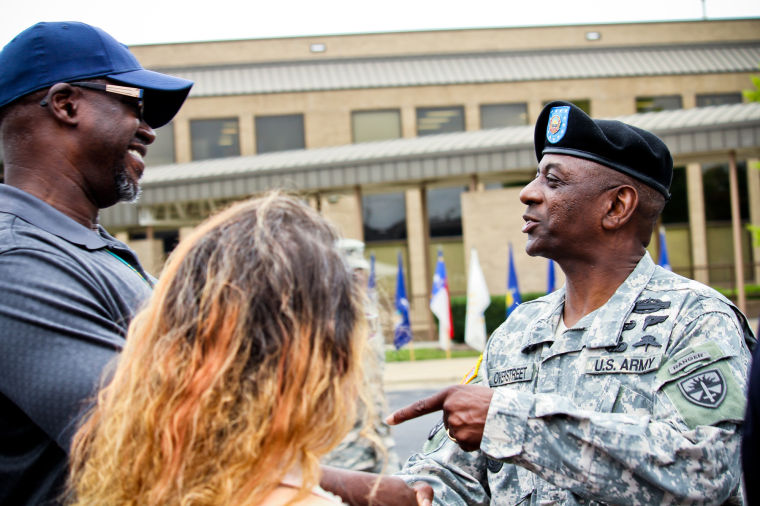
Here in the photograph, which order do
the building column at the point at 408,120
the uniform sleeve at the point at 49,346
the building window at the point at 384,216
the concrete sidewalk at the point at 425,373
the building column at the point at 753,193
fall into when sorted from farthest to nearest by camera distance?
the building column at the point at 408,120 < the building window at the point at 384,216 < the building column at the point at 753,193 < the concrete sidewalk at the point at 425,373 < the uniform sleeve at the point at 49,346

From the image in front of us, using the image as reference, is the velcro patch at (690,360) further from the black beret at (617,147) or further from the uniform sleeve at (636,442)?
the black beret at (617,147)

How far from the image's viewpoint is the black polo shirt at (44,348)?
5.05 feet

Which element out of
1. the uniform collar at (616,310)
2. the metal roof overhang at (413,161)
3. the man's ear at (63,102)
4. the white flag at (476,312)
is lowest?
the white flag at (476,312)

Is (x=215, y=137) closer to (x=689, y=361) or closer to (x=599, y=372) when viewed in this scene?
(x=599, y=372)

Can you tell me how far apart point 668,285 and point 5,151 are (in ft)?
6.73

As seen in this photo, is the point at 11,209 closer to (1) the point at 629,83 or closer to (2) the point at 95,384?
(2) the point at 95,384

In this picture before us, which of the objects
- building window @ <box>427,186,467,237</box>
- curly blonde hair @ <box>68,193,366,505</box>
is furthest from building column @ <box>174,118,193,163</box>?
curly blonde hair @ <box>68,193,366,505</box>

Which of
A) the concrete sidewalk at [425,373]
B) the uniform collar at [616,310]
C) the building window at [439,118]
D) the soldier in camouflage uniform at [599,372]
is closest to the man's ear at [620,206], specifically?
the soldier in camouflage uniform at [599,372]

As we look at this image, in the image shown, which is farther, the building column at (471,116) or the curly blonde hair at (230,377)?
the building column at (471,116)

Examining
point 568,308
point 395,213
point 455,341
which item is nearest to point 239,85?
point 395,213

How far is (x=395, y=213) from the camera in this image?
27.8m

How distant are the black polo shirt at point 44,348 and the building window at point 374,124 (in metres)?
26.9

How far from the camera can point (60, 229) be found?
6.29 ft

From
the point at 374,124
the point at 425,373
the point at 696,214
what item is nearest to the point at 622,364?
the point at 425,373
